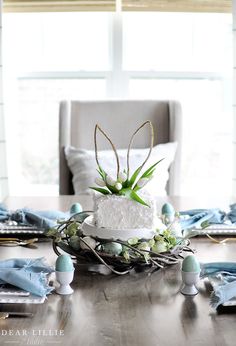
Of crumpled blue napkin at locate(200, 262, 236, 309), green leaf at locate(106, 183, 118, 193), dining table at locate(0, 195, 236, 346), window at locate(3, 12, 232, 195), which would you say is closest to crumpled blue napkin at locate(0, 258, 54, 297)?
dining table at locate(0, 195, 236, 346)

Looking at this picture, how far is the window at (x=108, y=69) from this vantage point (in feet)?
12.1

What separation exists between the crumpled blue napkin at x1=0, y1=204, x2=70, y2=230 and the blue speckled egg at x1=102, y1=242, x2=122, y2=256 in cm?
43

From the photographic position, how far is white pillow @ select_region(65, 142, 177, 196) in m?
2.66

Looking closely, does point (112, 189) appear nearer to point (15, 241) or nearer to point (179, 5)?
point (15, 241)

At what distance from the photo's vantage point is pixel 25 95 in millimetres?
3812

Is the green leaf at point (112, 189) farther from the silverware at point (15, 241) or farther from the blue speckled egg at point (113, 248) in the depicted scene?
the silverware at point (15, 241)

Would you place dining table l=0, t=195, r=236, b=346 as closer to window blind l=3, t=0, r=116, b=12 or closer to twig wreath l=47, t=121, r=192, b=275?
twig wreath l=47, t=121, r=192, b=275

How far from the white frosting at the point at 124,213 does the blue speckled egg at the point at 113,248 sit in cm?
6

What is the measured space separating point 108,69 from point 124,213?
2439 millimetres

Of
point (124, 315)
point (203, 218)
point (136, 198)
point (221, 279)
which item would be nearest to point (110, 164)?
point (203, 218)

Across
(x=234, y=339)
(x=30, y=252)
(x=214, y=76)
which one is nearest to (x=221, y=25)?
(x=214, y=76)

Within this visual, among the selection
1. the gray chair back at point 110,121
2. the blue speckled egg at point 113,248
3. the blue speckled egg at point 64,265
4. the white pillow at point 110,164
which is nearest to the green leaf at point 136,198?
the blue speckled egg at point 113,248

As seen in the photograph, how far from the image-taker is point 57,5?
354 centimetres

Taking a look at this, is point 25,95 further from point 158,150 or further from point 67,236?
point 67,236
